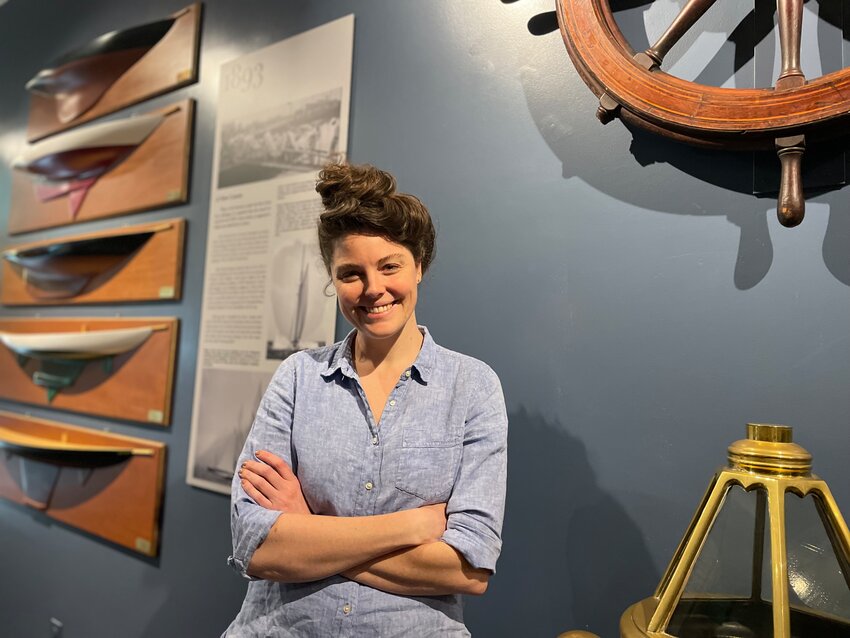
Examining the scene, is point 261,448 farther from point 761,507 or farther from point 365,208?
point 761,507

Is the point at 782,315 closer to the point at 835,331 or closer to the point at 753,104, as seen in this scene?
the point at 835,331

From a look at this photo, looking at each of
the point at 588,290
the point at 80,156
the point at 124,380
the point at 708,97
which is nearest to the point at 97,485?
the point at 124,380

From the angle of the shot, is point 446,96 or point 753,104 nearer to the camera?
point 753,104

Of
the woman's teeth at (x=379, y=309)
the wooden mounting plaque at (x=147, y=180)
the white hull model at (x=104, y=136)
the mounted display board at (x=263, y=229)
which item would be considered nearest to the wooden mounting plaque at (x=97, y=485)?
the mounted display board at (x=263, y=229)

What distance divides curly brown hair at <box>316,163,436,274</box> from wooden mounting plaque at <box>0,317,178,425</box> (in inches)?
41.9

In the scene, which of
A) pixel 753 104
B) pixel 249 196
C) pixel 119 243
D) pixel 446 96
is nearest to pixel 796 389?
pixel 753 104

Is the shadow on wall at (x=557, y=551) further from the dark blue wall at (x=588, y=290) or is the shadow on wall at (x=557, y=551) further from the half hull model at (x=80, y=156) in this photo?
the half hull model at (x=80, y=156)

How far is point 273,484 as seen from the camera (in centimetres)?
79

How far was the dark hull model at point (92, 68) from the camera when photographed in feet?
6.14

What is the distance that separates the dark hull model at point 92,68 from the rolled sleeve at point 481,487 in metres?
1.67

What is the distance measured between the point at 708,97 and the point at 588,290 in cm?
34

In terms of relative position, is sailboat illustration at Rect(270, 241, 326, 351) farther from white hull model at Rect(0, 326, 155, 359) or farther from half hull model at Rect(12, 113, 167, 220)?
half hull model at Rect(12, 113, 167, 220)

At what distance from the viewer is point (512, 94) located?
3.72 ft

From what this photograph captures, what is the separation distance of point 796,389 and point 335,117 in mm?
1083
